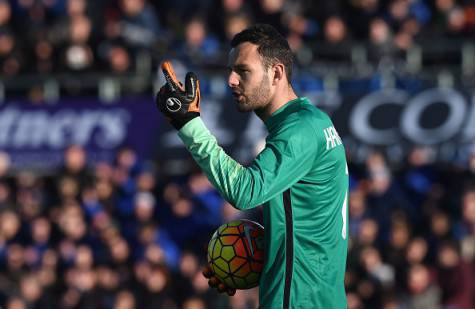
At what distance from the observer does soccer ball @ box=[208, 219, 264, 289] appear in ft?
17.3

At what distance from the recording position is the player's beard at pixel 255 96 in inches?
198

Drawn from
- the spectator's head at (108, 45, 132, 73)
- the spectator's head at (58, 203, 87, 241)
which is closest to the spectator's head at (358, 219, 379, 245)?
the spectator's head at (58, 203, 87, 241)

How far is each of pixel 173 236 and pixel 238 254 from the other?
29.0 feet

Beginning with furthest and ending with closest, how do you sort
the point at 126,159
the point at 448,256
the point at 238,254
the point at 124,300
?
the point at 126,159
the point at 124,300
the point at 448,256
the point at 238,254

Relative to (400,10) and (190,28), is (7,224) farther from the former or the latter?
(400,10)

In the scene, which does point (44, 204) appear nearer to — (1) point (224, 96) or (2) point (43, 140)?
(2) point (43, 140)

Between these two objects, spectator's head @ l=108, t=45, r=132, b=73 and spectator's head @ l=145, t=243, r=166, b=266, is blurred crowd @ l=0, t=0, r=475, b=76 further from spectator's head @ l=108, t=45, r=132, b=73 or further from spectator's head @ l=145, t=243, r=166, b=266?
spectator's head @ l=145, t=243, r=166, b=266

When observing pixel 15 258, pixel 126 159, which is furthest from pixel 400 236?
pixel 15 258

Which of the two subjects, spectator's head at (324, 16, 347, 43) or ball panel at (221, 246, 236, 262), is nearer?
ball panel at (221, 246, 236, 262)

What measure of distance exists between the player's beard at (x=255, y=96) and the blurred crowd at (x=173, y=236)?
743 cm

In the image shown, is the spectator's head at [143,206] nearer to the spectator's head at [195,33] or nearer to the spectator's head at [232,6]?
the spectator's head at [195,33]

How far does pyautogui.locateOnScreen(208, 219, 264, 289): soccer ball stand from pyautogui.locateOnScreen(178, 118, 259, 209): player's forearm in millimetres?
608

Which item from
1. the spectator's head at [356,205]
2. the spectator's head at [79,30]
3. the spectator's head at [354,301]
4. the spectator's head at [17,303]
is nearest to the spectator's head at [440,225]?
the spectator's head at [356,205]

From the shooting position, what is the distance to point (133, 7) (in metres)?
15.9
